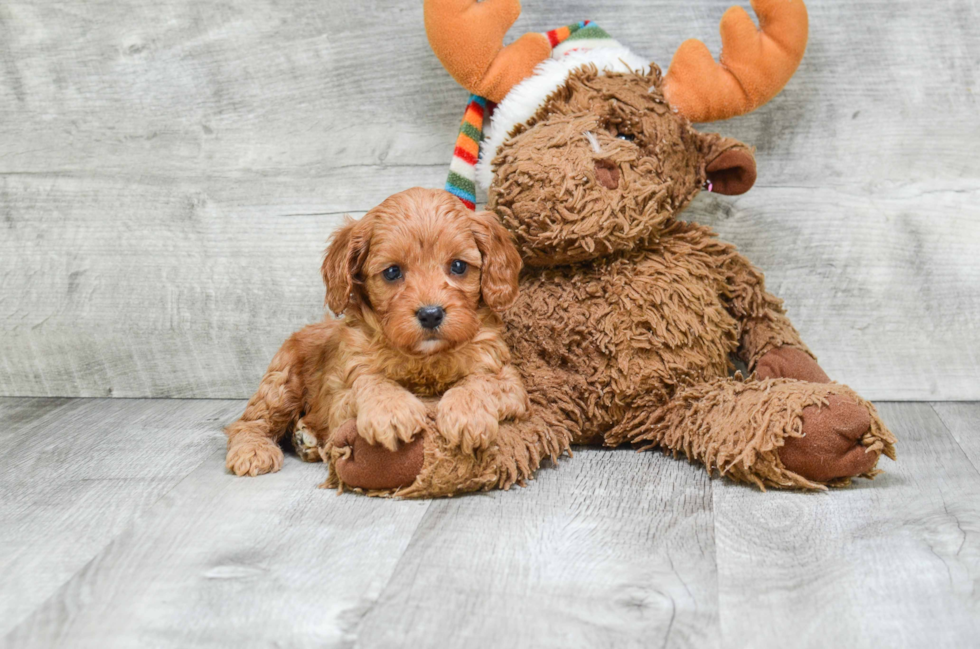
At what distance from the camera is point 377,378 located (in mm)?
1986

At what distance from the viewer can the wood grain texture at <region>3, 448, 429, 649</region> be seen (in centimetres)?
138

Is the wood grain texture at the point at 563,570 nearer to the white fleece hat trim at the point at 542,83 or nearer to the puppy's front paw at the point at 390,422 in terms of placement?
the puppy's front paw at the point at 390,422

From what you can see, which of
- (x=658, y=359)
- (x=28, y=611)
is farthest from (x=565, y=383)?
(x=28, y=611)

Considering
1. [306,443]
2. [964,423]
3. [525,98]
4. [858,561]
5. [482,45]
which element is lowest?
[964,423]

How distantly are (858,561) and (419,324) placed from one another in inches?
38.1

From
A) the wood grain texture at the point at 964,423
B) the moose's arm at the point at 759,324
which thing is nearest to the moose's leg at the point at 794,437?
the moose's arm at the point at 759,324

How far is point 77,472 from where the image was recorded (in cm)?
219

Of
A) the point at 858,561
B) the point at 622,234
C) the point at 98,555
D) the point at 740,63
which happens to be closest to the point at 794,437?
the point at 858,561

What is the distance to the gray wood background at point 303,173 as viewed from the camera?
8.32 feet

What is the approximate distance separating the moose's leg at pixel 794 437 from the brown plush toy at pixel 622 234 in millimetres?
11

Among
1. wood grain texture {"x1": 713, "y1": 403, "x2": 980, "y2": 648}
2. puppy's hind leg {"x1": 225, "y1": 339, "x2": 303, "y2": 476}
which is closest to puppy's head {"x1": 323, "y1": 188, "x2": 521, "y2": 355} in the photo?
puppy's hind leg {"x1": 225, "y1": 339, "x2": 303, "y2": 476}

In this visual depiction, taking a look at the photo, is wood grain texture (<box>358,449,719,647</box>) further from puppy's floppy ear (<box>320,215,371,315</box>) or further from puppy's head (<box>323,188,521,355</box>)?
puppy's floppy ear (<box>320,215,371,315</box>)

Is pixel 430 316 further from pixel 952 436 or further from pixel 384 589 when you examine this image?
pixel 952 436

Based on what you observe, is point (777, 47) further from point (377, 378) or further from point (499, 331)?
point (377, 378)
